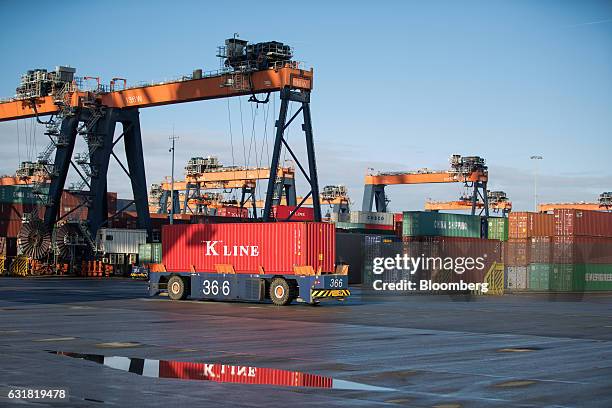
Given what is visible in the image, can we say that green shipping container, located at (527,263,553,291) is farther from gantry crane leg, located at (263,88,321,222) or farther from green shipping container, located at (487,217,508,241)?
gantry crane leg, located at (263,88,321,222)

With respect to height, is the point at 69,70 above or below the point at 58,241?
above

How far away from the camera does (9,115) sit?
74062 mm

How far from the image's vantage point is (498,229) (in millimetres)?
63906

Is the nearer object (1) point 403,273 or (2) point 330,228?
(2) point 330,228

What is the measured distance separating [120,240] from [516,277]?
35199 millimetres

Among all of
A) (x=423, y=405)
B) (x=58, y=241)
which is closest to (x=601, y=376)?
(x=423, y=405)

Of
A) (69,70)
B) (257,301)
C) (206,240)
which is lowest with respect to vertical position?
(257,301)

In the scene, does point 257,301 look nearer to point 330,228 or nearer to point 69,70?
point 330,228

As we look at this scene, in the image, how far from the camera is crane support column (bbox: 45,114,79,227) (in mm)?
73688

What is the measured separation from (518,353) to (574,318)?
A: 13.5m

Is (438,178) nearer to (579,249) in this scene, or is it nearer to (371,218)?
(371,218)

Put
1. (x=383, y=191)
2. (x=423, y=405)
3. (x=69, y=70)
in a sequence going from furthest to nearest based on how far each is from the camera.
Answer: (x=383, y=191) → (x=69, y=70) → (x=423, y=405)

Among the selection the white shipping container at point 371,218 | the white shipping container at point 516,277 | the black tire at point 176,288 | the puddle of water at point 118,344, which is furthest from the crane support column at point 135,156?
the puddle of water at point 118,344

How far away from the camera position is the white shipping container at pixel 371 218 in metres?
100
